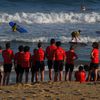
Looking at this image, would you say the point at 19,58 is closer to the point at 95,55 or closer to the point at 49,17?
the point at 95,55

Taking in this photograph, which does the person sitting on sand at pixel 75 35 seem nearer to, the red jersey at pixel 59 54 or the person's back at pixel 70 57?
the person's back at pixel 70 57

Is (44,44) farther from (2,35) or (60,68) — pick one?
(60,68)

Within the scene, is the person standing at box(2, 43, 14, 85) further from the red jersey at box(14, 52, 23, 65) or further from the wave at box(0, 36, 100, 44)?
the wave at box(0, 36, 100, 44)

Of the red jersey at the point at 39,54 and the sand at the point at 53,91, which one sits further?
the red jersey at the point at 39,54

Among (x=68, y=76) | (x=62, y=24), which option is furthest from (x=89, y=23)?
(x=68, y=76)

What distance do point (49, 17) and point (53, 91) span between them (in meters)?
24.7

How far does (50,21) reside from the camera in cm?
3506

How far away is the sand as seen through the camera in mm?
10922

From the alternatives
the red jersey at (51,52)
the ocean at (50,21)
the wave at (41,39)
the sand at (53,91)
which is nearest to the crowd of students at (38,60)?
the red jersey at (51,52)

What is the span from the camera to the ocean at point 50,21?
25048 millimetres

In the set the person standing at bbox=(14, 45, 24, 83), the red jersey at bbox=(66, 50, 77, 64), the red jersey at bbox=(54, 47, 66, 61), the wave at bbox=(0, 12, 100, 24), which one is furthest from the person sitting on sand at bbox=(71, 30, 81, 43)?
the person standing at bbox=(14, 45, 24, 83)

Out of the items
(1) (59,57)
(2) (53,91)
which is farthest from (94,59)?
(2) (53,91)

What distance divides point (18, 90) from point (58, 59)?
8.33ft

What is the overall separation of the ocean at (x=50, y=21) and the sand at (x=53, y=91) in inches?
290
